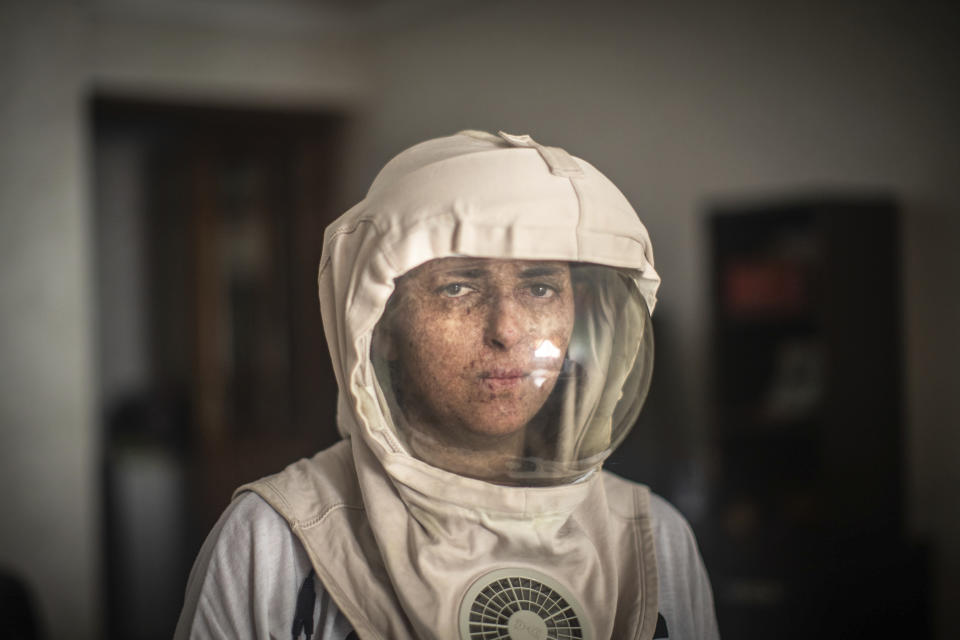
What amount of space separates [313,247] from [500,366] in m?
3.71

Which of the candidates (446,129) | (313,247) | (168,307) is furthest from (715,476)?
(168,307)

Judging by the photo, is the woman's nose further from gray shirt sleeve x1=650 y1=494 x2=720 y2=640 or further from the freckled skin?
gray shirt sleeve x1=650 y1=494 x2=720 y2=640

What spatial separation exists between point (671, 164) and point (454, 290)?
252 cm

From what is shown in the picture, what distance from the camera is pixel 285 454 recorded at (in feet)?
13.4

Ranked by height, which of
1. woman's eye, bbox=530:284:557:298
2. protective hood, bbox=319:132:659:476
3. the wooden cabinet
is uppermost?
protective hood, bbox=319:132:659:476

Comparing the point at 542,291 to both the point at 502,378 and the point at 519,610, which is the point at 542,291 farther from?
the point at 519,610

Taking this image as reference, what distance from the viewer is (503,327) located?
28.4 inches

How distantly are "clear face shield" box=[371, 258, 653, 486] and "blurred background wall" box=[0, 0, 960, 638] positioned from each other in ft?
6.66

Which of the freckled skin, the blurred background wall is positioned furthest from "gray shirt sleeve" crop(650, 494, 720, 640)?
the blurred background wall

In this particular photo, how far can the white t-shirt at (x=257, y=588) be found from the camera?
0.79 metres

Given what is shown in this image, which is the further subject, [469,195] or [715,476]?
[715,476]

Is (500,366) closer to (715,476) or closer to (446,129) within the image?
(715,476)

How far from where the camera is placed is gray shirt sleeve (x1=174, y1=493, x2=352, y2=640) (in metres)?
0.78

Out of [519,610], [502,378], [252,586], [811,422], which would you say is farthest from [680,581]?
[811,422]
